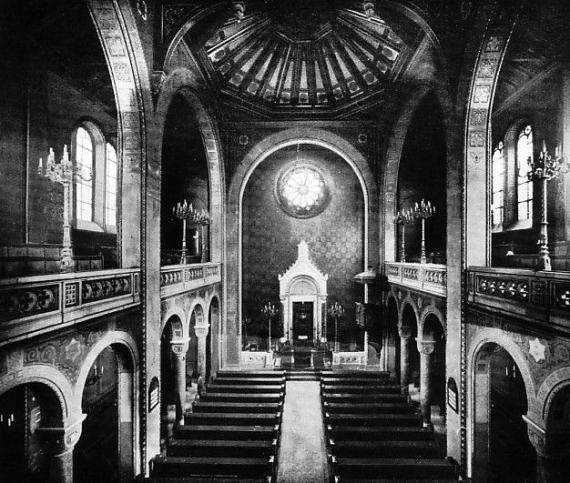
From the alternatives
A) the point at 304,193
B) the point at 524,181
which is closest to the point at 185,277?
the point at 304,193

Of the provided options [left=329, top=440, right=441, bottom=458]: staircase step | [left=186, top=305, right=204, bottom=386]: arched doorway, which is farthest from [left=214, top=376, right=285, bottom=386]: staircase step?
[left=329, top=440, right=441, bottom=458]: staircase step

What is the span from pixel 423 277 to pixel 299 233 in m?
9.72

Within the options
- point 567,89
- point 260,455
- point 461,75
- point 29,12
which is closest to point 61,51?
point 29,12

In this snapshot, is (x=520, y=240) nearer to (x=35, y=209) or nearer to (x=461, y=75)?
(x=461, y=75)

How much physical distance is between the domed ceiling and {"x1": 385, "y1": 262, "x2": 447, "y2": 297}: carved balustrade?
261 inches

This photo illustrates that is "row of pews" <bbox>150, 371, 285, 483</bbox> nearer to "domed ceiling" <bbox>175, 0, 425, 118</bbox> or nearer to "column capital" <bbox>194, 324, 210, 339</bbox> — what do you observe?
Answer: "column capital" <bbox>194, 324, 210, 339</bbox>

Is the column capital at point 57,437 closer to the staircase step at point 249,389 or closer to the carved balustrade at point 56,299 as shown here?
the carved balustrade at point 56,299

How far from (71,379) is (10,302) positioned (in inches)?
89.4

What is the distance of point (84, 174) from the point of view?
13.7 meters

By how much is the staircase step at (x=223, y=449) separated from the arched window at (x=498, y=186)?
1027 centimetres

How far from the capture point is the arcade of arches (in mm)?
7414

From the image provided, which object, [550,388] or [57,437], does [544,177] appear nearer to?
[550,388]

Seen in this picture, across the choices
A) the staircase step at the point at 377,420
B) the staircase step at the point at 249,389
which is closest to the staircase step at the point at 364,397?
the staircase step at the point at 377,420

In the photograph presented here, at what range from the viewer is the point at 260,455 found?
962cm
